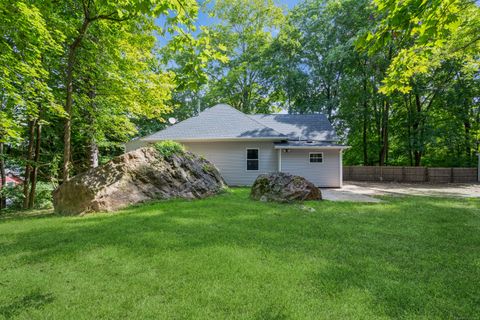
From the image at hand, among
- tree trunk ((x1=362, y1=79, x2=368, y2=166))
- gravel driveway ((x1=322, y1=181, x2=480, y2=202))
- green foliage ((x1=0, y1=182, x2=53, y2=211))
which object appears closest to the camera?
green foliage ((x1=0, y1=182, x2=53, y2=211))

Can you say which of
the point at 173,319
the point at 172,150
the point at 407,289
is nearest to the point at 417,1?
the point at 407,289

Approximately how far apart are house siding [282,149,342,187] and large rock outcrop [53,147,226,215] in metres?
5.29

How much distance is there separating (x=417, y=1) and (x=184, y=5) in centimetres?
268

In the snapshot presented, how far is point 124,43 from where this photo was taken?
9180mm

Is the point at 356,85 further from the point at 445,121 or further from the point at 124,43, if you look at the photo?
the point at 124,43

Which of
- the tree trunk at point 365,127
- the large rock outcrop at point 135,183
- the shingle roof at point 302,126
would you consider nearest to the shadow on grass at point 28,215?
the large rock outcrop at point 135,183

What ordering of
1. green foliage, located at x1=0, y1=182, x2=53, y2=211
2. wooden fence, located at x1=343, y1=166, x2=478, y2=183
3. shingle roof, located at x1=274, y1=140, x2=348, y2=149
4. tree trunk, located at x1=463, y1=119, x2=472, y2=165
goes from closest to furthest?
1. green foliage, located at x1=0, y1=182, x2=53, y2=211
2. shingle roof, located at x1=274, y1=140, x2=348, y2=149
3. wooden fence, located at x1=343, y1=166, x2=478, y2=183
4. tree trunk, located at x1=463, y1=119, x2=472, y2=165

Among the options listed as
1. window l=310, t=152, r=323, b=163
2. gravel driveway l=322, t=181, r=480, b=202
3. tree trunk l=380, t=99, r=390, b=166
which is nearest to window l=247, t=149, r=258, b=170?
window l=310, t=152, r=323, b=163

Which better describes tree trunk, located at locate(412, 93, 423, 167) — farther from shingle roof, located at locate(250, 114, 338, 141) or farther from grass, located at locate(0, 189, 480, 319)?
grass, located at locate(0, 189, 480, 319)

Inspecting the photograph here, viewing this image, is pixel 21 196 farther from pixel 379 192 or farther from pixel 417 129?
pixel 417 129

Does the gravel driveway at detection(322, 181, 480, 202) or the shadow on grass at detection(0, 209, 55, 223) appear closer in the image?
the shadow on grass at detection(0, 209, 55, 223)

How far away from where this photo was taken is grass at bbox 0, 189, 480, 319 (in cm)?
232

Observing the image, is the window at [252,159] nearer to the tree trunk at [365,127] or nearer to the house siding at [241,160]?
the house siding at [241,160]

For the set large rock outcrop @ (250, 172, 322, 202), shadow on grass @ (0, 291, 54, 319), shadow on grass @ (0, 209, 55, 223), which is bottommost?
shadow on grass @ (0, 209, 55, 223)
